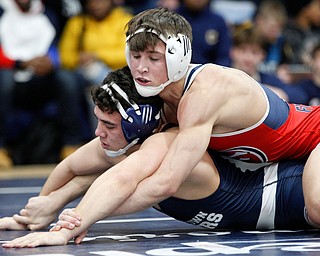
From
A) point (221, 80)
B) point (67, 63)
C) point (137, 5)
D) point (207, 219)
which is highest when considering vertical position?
point (137, 5)

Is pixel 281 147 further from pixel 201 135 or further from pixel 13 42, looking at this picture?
pixel 13 42

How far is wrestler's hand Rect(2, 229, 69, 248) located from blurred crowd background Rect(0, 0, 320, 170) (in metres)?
3.68

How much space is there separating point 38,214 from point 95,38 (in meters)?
4.03

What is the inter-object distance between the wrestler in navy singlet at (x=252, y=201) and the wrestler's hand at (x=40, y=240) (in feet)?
1.85

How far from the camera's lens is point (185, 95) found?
3479 millimetres

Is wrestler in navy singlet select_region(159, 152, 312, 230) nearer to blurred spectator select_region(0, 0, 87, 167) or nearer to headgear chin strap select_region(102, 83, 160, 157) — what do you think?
headgear chin strap select_region(102, 83, 160, 157)

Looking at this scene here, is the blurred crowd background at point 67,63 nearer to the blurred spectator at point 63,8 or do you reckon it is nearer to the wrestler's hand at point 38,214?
the blurred spectator at point 63,8

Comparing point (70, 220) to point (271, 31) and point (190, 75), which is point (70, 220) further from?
point (271, 31)

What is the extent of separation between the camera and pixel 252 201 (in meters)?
3.78

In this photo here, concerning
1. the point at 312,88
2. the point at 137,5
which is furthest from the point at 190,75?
the point at 137,5

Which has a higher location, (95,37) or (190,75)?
(95,37)

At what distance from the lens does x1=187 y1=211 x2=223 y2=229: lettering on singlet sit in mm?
3736

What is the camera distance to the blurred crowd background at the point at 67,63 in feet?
23.9

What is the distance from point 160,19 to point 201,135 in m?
0.48
